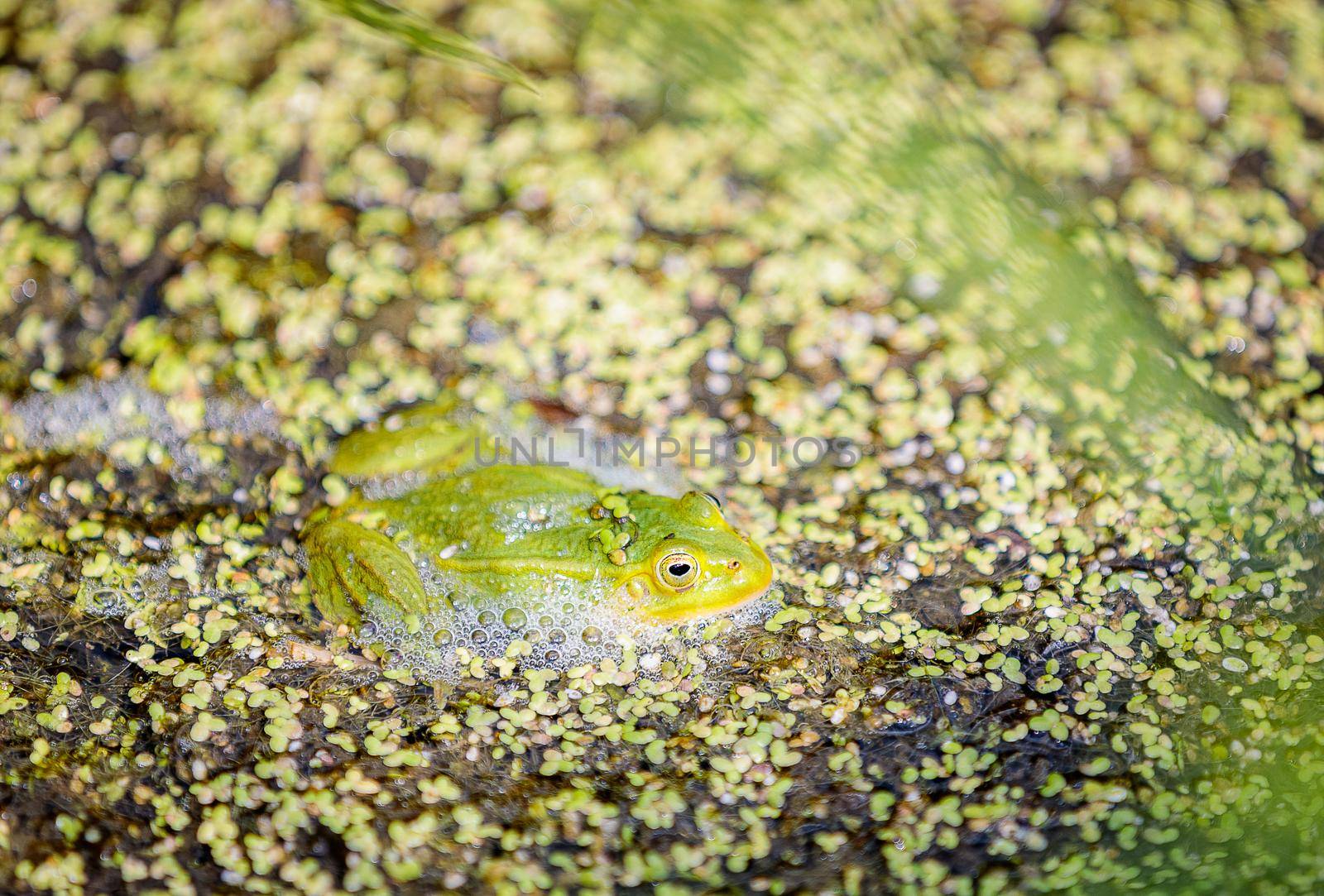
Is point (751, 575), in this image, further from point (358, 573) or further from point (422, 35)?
point (422, 35)

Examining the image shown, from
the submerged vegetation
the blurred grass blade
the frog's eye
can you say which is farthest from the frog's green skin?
the blurred grass blade

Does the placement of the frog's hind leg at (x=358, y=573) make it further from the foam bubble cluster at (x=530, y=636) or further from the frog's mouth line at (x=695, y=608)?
the frog's mouth line at (x=695, y=608)

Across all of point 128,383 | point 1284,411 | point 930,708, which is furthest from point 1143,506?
point 128,383

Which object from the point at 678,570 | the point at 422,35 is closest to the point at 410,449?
the point at 678,570

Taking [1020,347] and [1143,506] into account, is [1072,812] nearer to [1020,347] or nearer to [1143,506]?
[1143,506]

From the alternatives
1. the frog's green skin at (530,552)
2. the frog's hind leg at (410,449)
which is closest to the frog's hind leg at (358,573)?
the frog's green skin at (530,552)

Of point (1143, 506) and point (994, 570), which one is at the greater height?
point (1143, 506)

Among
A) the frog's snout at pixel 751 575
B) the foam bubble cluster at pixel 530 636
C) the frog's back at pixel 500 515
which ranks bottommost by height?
the foam bubble cluster at pixel 530 636
